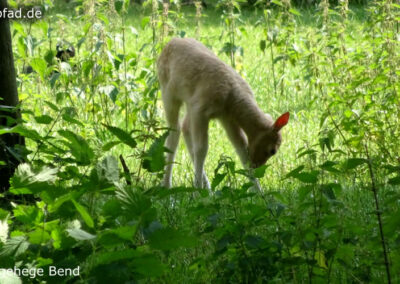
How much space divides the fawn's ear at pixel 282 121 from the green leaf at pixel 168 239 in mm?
2968

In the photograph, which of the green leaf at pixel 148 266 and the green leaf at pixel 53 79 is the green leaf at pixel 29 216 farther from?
the green leaf at pixel 53 79

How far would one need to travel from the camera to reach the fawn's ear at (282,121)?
16.8 ft

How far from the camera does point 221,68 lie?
18.9 feet

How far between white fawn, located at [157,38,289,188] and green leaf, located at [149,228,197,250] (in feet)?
10.5

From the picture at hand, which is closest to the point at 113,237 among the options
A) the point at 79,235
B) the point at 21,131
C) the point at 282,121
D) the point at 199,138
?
the point at 79,235

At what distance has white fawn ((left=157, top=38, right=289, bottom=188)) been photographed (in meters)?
5.60

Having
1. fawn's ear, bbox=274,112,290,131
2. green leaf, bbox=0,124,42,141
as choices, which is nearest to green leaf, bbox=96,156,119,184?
green leaf, bbox=0,124,42,141

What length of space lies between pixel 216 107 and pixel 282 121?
634 mm

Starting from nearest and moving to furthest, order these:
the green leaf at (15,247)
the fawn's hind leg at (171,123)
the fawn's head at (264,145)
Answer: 1. the green leaf at (15,247)
2. the fawn's head at (264,145)
3. the fawn's hind leg at (171,123)

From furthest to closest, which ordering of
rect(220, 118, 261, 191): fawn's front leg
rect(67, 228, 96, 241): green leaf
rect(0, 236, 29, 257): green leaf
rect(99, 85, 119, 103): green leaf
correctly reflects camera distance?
1. rect(99, 85, 119, 103): green leaf
2. rect(220, 118, 261, 191): fawn's front leg
3. rect(0, 236, 29, 257): green leaf
4. rect(67, 228, 96, 241): green leaf

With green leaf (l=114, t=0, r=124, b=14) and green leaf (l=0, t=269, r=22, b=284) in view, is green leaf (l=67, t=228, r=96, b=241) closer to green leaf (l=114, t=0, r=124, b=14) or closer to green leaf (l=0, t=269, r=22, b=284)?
green leaf (l=0, t=269, r=22, b=284)

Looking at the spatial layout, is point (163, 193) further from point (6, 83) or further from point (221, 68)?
point (221, 68)

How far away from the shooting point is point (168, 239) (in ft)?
7.34

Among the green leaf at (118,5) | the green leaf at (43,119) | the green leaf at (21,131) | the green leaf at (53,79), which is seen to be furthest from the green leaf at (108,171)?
the green leaf at (53,79)
